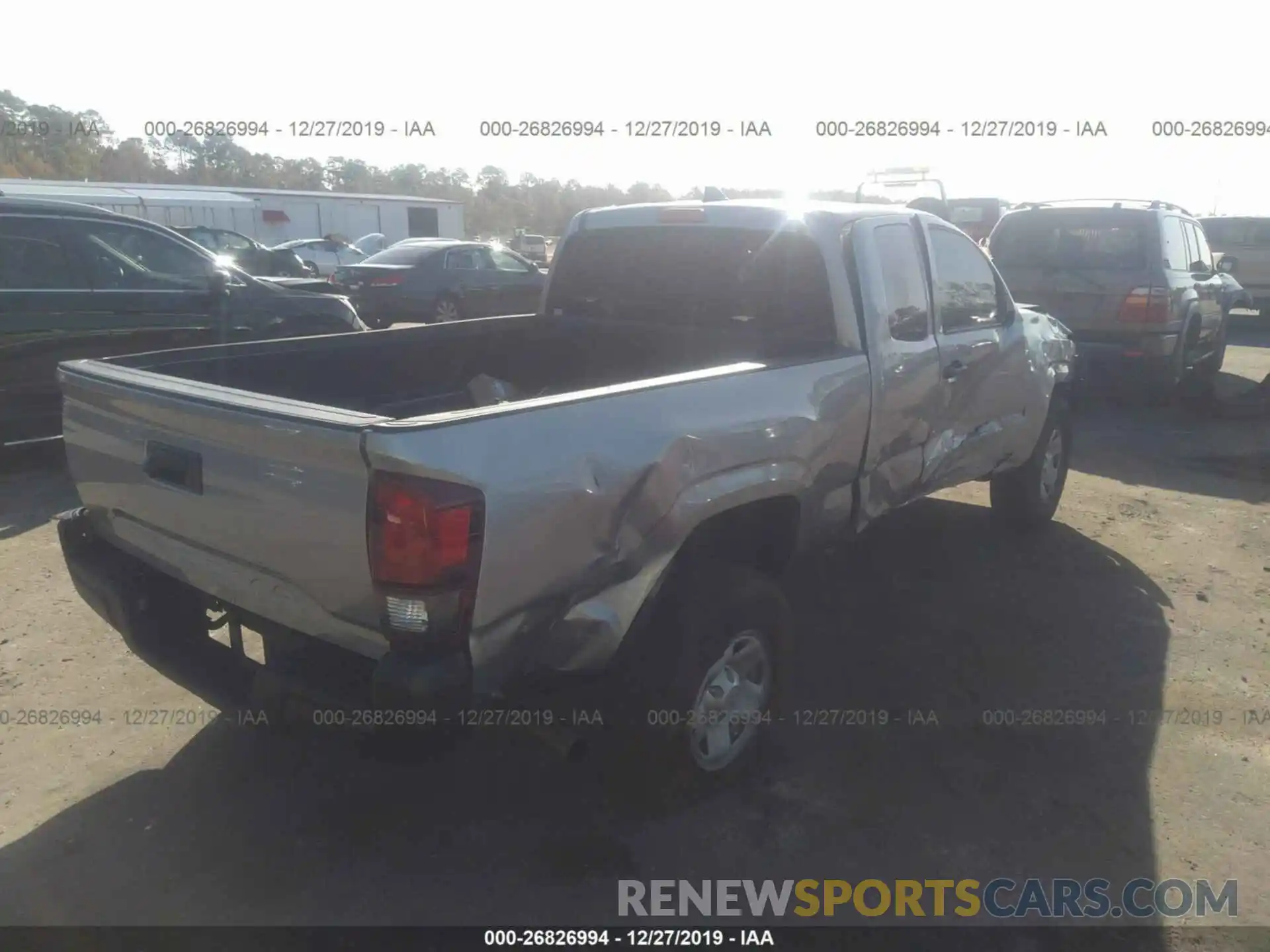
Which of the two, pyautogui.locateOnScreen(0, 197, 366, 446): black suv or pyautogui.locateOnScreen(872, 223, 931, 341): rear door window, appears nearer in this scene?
pyautogui.locateOnScreen(872, 223, 931, 341): rear door window

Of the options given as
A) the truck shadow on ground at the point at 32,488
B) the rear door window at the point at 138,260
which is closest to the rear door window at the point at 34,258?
the rear door window at the point at 138,260

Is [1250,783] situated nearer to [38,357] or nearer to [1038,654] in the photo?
[1038,654]

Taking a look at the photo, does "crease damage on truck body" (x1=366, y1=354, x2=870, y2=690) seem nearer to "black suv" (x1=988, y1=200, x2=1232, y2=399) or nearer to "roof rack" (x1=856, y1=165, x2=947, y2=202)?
"black suv" (x1=988, y1=200, x2=1232, y2=399)

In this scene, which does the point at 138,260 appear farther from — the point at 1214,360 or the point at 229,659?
the point at 1214,360

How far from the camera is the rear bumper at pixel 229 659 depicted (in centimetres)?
239

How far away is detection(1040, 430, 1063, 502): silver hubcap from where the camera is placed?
5.72 meters

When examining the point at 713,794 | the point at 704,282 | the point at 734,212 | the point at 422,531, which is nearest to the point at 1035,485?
the point at 704,282

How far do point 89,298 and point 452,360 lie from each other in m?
3.77

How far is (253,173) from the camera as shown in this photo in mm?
56188

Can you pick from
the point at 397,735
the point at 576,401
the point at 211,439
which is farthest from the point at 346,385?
the point at 397,735

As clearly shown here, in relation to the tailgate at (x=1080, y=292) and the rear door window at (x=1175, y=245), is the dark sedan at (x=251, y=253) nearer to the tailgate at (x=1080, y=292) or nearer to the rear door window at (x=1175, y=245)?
the tailgate at (x=1080, y=292)

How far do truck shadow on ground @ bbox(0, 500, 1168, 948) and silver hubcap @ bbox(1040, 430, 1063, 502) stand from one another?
5.64 feet

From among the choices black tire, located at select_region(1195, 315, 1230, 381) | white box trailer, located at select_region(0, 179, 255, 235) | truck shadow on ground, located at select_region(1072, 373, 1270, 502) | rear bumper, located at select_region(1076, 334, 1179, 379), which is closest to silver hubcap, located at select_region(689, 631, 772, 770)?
truck shadow on ground, located at select_region(1072, 373, 1270, 502)

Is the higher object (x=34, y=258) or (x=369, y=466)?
(x=34, y=258)
